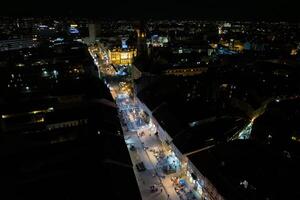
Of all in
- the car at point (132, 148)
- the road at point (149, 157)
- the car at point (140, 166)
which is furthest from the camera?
the car at point (132, 148)

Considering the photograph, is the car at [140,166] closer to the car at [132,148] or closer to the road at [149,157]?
the road at [149,157]

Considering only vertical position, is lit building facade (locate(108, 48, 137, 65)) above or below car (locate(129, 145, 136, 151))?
above

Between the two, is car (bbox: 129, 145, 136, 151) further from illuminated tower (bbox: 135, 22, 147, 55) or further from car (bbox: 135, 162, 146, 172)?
illuminated tower (bbox: 135, 22, 147, 55)

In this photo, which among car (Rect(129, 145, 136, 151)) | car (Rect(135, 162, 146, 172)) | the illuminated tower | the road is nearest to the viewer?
the road

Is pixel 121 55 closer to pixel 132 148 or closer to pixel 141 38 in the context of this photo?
pixel 141 38

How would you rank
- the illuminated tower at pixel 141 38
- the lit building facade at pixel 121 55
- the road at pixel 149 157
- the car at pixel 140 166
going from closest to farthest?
the road at pixel 149 157
the car at pixel 140 166
the illuminated tower at pixel 141 38
the lit building facade at pixel 121 55

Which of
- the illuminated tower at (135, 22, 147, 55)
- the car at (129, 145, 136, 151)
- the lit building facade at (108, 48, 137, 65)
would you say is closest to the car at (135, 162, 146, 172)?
the car at (129, 145, 136, 151)

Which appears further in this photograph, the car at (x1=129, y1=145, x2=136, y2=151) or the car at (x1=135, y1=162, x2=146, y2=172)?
the car at (x1=129, y1=145, x2=136, y2=151)

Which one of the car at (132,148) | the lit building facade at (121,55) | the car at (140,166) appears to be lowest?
the car at (140,166)

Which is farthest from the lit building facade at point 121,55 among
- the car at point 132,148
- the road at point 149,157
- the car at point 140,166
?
the car at point 140,166

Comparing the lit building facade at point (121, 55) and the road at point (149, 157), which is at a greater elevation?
the lit building facade at point (121, 55)

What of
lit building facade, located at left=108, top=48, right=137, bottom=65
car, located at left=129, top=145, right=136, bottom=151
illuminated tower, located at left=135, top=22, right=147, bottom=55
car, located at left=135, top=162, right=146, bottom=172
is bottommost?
car, located at left=135, top=162, right=146, bottom=172

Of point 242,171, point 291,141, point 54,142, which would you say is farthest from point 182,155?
point 54,142
